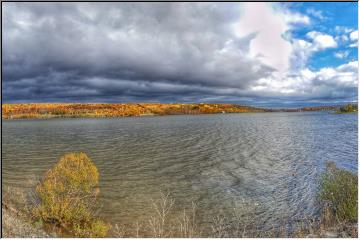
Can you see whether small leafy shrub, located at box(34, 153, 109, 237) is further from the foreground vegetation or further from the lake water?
the lake water

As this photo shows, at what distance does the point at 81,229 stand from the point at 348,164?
71.2 feet

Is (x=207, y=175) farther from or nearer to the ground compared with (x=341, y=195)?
nearer to the ground

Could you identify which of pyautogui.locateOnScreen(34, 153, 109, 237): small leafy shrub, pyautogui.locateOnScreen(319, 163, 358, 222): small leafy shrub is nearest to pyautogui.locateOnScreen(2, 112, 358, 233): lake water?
pyautogui.locateOnScreen(319, 163, 358, 222): small leafy shrub

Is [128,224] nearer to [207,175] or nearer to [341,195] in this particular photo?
[341,195]

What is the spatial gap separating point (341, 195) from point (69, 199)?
35.4 feet

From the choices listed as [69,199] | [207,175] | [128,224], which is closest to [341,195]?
[128,224]

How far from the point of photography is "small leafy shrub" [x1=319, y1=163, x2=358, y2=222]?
467 inches

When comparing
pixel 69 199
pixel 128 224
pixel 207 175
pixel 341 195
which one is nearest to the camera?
pixel 69 199

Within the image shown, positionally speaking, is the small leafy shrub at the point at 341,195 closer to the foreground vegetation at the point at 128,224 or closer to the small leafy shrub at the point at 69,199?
the foreground vegetation at the point at 128,224

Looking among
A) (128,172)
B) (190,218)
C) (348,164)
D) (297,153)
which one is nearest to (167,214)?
(190,218)

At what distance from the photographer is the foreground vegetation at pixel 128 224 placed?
1162cm

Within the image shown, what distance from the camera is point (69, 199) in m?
12.5

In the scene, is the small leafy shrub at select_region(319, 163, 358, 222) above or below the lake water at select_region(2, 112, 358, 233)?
above

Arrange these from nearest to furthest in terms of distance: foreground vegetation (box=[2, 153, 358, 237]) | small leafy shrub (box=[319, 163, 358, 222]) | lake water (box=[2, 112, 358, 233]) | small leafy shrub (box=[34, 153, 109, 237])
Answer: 1. foreground vegetation (box=[2, 153, 358, 237])
2. small leafy shrub (box=[319, 163, 358, 222])
3. small leafy shrub (box=[34, 153, 109, 237])
4. lake water (box=[2, 112, 358, 233])
